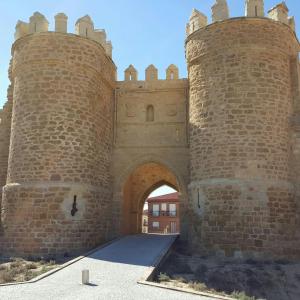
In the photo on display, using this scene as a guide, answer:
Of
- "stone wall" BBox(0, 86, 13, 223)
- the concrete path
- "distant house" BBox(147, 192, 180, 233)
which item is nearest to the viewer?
the concrete path

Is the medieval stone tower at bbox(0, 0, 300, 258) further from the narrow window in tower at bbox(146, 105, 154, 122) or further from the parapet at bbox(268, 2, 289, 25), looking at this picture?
the narrow window in tower at bbox(146, 105, 154, 122)

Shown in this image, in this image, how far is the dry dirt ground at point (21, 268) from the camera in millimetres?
8117

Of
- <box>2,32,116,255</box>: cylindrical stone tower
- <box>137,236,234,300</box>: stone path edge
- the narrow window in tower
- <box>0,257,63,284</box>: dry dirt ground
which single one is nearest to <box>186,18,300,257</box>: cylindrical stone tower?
<box>137,236,234,300</box>: stone path edge

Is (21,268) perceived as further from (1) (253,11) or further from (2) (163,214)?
(2) (163,214)

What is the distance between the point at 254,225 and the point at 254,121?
119 inches

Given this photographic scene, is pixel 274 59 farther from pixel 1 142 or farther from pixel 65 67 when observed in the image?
pixel 1 142

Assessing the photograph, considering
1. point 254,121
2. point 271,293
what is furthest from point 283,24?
point 271,293

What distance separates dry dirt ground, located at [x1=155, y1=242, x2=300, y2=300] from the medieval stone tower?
1.80 feet

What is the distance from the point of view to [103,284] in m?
7.21

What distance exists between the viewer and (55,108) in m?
12.0

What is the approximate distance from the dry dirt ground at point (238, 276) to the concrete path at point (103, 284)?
2.23ft

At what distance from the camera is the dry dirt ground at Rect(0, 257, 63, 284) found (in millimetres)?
8117

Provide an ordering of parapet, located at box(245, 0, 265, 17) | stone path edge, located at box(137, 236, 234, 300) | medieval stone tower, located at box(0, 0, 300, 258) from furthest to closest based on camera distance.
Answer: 1. parapet, located at box(245, 0, 265, 17)
2. medieval stone tower, located at box(0, 0, 300, 258)
3. stone path edge, located at box(137, 236, 234, 300)

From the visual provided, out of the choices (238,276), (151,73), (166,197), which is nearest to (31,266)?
(238,276)
